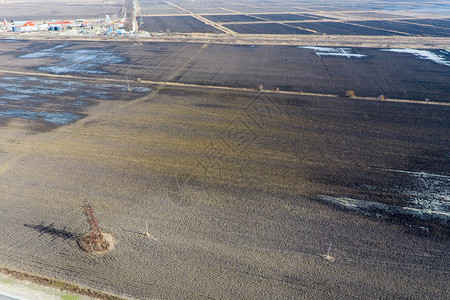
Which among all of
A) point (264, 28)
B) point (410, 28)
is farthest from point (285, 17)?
point (410, 28)

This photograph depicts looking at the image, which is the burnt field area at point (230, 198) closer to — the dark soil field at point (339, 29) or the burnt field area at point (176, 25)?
the dark soil field at point (339, 29)

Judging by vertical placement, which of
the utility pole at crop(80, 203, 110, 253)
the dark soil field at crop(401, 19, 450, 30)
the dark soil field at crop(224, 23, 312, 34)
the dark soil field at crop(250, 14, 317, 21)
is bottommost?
the utility pole at crop(80, 203, 110, 253)

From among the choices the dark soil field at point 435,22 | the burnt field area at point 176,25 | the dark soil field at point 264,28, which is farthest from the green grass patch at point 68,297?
→ the dark soil field at point 435,22

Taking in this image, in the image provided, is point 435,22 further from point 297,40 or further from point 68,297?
point 68,297

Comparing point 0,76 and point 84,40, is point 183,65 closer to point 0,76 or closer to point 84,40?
point 0,76

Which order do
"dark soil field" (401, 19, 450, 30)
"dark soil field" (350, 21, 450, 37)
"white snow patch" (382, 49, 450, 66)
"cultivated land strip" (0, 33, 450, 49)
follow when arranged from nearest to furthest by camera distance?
"white snow patch" (382, 49, 450, 66) < "cultivated land strip" (0, 33, 450, 49) < "dark soil field" (350, 21, 450, 37) < "dark soil field" (401, 19, 450, 30)

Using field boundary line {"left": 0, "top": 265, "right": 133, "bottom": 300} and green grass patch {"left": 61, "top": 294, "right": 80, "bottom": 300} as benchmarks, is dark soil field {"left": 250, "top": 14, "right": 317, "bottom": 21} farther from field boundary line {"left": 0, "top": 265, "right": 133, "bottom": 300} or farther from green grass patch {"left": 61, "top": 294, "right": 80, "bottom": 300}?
green grass patch {"left": 61, "top": 294, "right": 80, "bottom": 300}

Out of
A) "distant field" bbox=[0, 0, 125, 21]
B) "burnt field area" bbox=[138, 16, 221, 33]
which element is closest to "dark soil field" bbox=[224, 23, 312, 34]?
"burnt field area" bbox=[138, 16, 221, 33]
